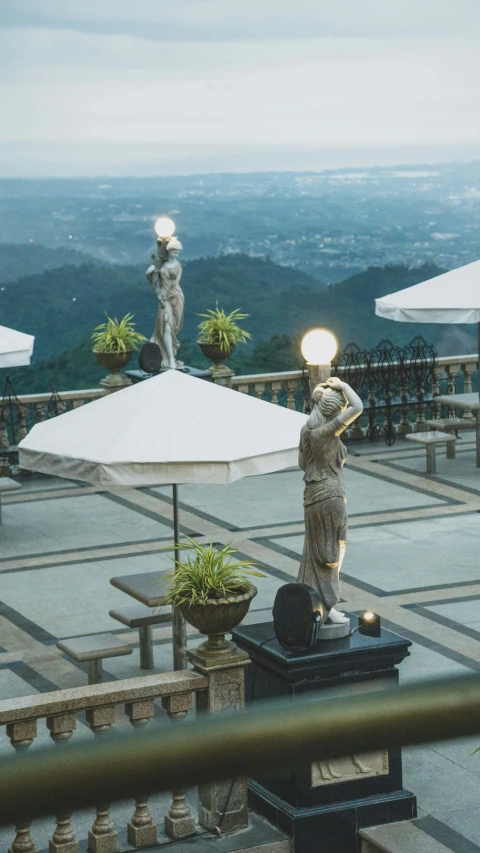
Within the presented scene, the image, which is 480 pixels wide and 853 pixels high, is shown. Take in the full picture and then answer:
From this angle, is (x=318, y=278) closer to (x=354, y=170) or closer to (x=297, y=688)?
(x=354, y=170)

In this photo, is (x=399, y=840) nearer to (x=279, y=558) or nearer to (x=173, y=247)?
(x=279, y=558)

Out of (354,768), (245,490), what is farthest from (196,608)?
(245,490)

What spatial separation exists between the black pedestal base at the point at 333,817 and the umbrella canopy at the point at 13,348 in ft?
26.9

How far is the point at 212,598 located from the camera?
7281 millimetres

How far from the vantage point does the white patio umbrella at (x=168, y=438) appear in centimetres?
852

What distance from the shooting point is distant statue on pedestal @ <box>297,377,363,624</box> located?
772 cm

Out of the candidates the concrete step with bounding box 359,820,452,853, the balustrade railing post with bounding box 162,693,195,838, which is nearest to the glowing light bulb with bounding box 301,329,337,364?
the balustrade railing post with bounding box 162,693,195,838

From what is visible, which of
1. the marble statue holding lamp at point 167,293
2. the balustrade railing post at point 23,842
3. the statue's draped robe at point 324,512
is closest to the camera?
the balustrade railing post at point 23,842

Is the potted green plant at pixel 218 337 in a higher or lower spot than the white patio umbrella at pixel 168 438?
higher

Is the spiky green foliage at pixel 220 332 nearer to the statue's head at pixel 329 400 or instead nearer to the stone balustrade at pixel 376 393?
the stone balustrade at pixel 376 393

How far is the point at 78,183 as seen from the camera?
56469mm

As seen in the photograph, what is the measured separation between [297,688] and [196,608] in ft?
2.32

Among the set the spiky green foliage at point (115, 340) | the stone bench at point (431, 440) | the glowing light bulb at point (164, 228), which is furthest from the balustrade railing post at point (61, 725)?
the spiky green foliage at point (115, 340)

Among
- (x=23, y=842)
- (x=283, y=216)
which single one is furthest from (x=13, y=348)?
(x=283, y=216)
